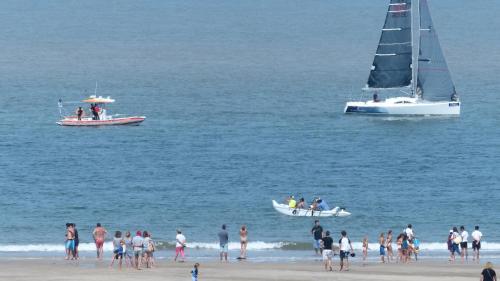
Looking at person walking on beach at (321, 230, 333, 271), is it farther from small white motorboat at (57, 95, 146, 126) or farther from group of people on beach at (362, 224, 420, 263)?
small white motorboat at (57, 95, 146, 126)

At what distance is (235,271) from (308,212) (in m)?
24.3

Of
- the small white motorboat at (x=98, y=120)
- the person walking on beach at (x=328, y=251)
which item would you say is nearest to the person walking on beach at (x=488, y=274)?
the person walking on beach at (x=328, y=251)

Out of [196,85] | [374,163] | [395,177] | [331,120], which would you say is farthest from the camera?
[196,85]

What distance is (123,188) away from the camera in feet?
316

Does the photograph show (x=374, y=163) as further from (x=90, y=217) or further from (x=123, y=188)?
(x=90, y=217)

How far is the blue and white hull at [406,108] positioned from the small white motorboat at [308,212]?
49.5 meters

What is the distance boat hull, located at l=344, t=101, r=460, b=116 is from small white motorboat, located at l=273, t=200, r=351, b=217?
49514 mm

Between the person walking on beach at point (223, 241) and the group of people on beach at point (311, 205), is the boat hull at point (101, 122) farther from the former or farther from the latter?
the person walking on beach at point (223, 241)

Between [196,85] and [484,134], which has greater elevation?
[196,85]

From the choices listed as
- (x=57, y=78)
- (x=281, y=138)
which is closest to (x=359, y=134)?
(x=281, y=138)

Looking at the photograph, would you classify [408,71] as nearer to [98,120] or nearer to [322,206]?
[98,120]

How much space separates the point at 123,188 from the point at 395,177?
1784 centimetres

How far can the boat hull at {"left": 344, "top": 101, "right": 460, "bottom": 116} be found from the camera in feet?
442

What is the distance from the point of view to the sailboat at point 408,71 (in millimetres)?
134875
